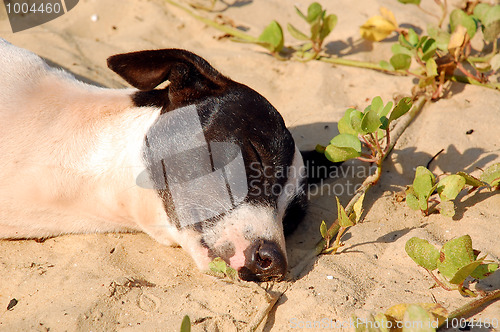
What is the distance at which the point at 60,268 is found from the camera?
109 inches

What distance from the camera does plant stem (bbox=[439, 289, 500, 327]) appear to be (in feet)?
7.19

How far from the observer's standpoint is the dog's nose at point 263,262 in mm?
2533

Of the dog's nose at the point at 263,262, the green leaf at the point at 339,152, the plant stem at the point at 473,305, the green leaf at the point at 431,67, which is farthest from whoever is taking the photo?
the green leaf at the point at 431,67

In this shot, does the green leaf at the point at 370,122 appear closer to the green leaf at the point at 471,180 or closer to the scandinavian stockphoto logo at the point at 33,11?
the green leaf at the point at 471,180

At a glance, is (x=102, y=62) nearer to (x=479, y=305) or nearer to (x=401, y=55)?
(x=401, y=55)

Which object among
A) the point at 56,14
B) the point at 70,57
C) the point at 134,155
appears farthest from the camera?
the point at 56,14

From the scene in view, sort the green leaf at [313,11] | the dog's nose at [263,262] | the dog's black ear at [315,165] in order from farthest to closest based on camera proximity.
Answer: the green leaf at [313,11] < the dog's black ear at [315,165] < the dog's nose at [263,262]

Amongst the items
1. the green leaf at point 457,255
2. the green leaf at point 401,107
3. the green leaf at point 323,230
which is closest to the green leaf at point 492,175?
the green leaf at point 401,107

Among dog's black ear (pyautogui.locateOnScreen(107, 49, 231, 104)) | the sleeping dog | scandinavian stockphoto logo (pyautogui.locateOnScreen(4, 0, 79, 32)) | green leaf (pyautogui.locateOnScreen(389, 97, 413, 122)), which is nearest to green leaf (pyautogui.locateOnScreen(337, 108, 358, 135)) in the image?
green leaf (pyautogui.locateOnScreen(389, 97, 413, 122))

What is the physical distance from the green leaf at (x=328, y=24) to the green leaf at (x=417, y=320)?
298cm

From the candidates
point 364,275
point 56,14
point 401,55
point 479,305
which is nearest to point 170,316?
point 364,275

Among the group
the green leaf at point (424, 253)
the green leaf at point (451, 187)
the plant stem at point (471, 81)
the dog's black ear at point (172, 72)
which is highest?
the dog's black ear at point (172, 72)

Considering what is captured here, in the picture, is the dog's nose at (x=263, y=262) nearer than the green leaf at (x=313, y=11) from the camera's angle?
Yes

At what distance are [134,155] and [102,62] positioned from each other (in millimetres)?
2005
